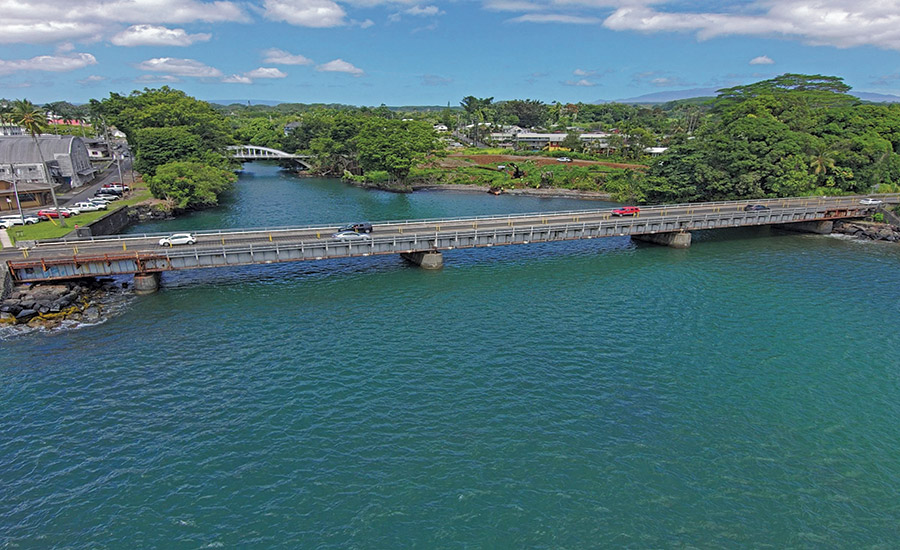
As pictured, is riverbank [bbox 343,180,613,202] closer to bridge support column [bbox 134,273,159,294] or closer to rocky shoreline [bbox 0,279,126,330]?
bridge support column [bbox 134,273,159,294]

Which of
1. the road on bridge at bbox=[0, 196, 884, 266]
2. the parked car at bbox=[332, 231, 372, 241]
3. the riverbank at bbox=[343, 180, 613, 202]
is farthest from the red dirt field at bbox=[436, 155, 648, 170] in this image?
the parked car at bbox=[332, 231, 372, 241]

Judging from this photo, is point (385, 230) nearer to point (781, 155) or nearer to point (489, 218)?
point (489, 218)

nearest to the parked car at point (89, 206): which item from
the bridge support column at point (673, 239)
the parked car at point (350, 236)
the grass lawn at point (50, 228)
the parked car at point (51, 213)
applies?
the grass lawn at point (50, 228)

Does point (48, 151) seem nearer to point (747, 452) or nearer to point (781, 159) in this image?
point (747, 452)

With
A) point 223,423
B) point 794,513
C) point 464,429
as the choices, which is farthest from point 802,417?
point 223,423

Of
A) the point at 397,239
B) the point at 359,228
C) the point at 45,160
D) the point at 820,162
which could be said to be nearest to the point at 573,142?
the point at 820,162

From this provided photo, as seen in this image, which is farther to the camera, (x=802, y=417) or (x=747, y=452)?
(x=802, y=417)
